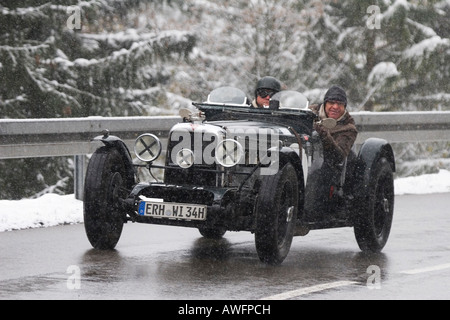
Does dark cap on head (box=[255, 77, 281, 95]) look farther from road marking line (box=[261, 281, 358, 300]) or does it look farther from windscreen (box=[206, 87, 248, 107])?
road marking line (box=[261, 281, 358, 300])

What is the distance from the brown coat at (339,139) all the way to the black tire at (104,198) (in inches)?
76.4

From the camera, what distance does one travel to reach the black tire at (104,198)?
1064 cm

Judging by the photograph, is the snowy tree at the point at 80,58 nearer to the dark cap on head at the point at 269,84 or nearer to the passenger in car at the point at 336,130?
the dark cap on head at the point at 269,84

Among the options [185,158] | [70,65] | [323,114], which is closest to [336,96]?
[323,114]

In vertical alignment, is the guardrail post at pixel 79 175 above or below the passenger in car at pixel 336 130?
below

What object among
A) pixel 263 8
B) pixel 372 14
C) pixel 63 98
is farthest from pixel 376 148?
pixel 372 14

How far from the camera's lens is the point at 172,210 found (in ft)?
33.4

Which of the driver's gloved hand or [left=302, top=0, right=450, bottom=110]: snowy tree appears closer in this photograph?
the driver's gloved hand

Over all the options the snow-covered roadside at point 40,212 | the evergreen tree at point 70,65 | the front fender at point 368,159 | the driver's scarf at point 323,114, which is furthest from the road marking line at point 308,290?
the evergreen tree at point 70,65

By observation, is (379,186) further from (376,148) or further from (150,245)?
(150,245)

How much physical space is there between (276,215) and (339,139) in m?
1.85

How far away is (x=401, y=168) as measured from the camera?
29516mm

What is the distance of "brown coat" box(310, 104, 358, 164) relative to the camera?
11.3 meters

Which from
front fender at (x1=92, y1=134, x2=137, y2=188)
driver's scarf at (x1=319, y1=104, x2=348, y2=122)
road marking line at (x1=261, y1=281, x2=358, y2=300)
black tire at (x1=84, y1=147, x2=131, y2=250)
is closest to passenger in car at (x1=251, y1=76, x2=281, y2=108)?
driver's scarf at (x1=319, y1=104, x2=348, y2=122)
